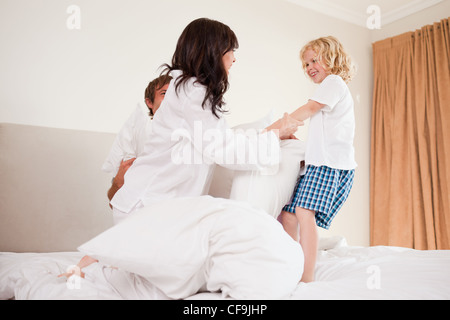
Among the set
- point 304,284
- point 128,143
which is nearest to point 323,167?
point 304,284

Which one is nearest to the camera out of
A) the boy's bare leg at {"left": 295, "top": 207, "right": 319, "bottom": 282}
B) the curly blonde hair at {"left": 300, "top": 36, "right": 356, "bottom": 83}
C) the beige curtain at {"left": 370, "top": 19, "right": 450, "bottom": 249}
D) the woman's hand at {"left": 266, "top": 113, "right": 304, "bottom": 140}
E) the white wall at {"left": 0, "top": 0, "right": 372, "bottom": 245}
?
the boy's bare leg at {"left": 295, "top": 207, "right": 319, "bottom": 282}

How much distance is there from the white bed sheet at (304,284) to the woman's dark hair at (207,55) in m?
0.63

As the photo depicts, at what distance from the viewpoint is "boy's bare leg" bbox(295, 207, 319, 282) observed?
4.25 ft

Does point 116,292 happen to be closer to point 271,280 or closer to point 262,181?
point 271,280

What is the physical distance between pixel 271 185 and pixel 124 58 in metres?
1.51

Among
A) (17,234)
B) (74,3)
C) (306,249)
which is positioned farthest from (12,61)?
(306,249)

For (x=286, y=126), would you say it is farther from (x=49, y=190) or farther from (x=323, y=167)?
(x=49, y=190)

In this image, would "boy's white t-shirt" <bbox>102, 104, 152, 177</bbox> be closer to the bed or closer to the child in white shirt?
the bed

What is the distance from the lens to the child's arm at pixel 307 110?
1.53m

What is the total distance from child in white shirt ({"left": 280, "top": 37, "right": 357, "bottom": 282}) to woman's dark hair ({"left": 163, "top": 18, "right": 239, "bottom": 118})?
1.23 ft

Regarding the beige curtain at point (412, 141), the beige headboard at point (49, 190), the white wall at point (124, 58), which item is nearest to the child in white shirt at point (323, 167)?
the beige headboard at point (49, 190)

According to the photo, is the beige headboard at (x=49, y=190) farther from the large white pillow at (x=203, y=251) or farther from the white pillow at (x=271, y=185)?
the large white pillow at (x=203, y=251)

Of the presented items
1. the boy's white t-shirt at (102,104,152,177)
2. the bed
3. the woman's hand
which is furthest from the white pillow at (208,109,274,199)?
the boy's white t-shirt at (102,104,152,177)
